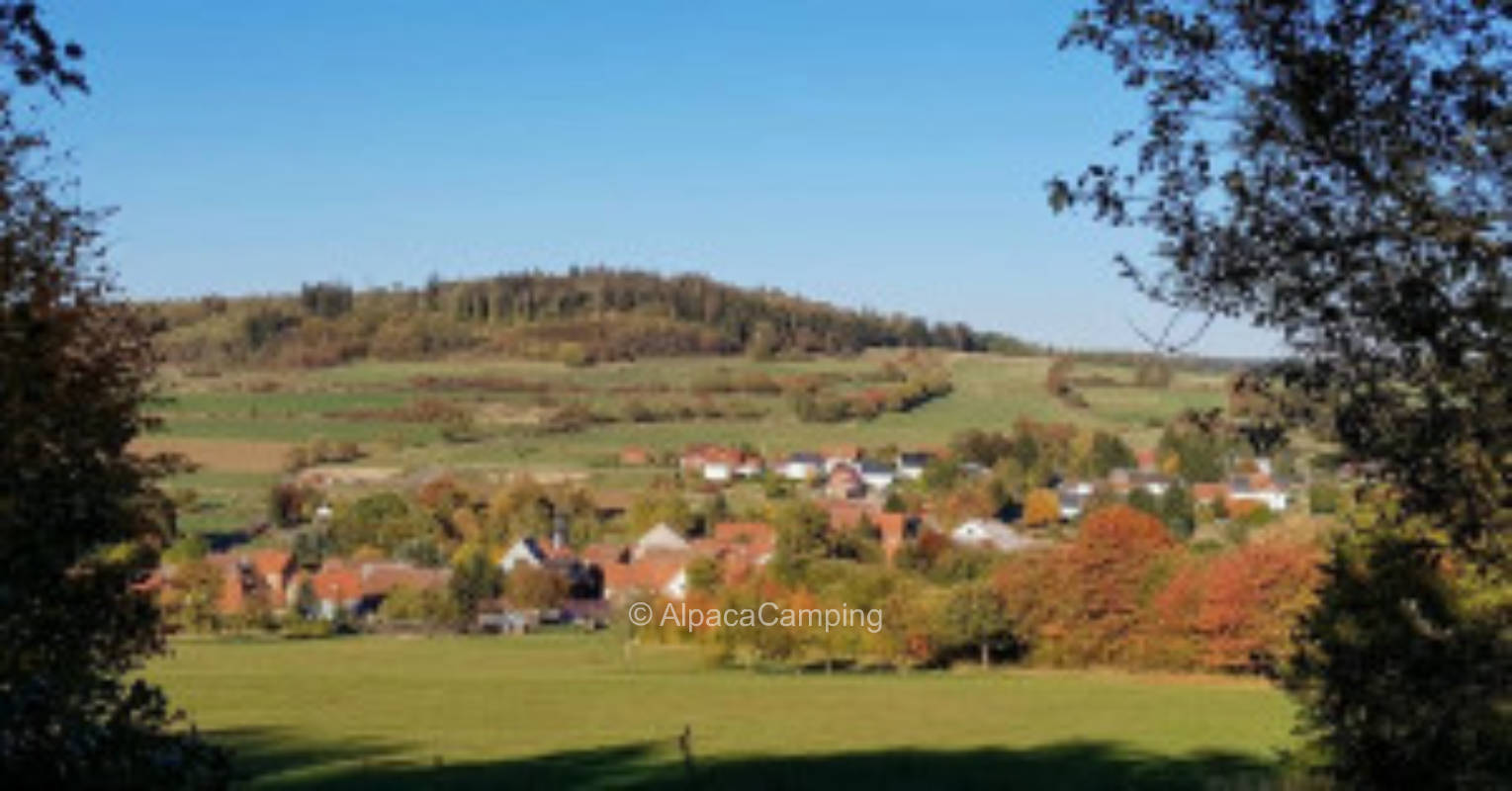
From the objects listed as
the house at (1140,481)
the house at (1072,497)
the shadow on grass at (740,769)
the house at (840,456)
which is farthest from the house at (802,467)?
the shadow on grass at (740,769)

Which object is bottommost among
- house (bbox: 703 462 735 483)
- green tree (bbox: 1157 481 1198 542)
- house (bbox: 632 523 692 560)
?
house (bbox: 632 523 692 560)

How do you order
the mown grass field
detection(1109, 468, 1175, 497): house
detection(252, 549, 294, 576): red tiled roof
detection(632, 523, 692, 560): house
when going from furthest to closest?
the mown grass field, detection(1109, 468, 1175, 497): house, detection(632, 523, 692, 560): house, detection(252, 549, 294, 576): red tiled roof

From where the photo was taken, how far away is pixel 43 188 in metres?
13.1

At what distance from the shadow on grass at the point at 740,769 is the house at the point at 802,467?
340 feet

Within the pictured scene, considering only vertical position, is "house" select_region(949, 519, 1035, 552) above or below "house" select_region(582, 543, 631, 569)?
above

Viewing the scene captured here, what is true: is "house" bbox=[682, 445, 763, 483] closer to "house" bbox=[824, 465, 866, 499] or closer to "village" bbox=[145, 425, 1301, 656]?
"village" bbox=[145, 425, 1301, 656]

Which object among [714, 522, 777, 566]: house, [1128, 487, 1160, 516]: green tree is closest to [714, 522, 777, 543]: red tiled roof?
[714, 522, 777, 566]: house

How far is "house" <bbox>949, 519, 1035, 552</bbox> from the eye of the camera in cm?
11278

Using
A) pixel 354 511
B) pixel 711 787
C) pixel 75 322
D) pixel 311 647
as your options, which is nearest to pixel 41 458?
pixel 75 322

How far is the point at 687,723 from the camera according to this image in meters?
52.0

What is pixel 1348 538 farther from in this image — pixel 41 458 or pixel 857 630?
pixel 857 630

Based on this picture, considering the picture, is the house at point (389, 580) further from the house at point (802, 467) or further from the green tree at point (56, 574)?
the green tree at point (56, 574)

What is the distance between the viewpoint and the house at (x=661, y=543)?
114m

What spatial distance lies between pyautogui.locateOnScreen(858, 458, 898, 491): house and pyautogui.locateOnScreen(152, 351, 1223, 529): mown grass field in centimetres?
575
